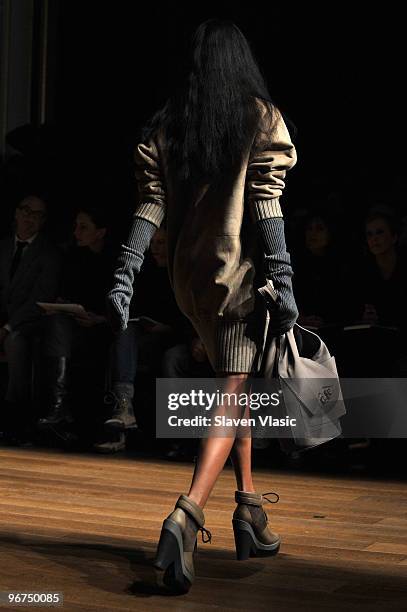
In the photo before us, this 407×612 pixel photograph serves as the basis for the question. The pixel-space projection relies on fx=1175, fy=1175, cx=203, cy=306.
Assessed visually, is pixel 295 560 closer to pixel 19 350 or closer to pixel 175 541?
pixel 175 541

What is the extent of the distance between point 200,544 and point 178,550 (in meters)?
0.56

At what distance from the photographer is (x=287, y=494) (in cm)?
399

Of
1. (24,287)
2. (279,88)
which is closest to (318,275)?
(24,287)

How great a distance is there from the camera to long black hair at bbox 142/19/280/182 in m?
2.73

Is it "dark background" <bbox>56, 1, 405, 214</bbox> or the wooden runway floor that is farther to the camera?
"dark background" <bbox>56, 1, 405, 214</bbox>

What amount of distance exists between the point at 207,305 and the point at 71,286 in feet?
9.42

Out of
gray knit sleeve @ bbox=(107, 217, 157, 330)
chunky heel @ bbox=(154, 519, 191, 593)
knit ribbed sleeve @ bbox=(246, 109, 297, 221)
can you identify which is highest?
knit ribbed sleeve @ bbox=(246, 109, 297, 221)

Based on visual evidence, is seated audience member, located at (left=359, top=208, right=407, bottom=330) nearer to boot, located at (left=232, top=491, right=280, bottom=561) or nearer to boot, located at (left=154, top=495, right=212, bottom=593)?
boot, located at (left=232, top=491, right=280, bottom=561)

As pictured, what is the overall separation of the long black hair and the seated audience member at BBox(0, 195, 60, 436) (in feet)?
9.14

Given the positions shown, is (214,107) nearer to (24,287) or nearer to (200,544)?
(200,544)

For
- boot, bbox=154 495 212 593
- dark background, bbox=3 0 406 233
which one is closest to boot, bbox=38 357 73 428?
dark background, bbox=3 0 406 233

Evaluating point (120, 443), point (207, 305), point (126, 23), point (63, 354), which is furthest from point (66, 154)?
point (207, 305)

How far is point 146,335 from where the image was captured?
5.29m

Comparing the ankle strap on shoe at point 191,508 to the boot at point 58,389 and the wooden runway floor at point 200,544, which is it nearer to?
the wooden runway floor at point 200,544
